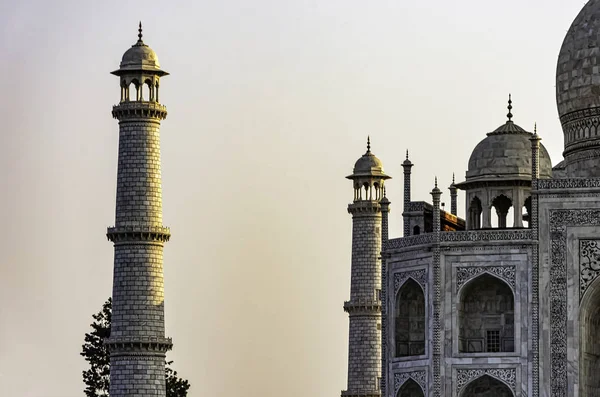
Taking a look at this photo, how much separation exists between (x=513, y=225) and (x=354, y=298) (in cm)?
1158

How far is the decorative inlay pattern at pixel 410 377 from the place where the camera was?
48875 mm

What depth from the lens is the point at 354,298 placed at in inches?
2431

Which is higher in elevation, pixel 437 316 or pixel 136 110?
pixel 136 110

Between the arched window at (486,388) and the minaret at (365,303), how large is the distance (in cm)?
1275

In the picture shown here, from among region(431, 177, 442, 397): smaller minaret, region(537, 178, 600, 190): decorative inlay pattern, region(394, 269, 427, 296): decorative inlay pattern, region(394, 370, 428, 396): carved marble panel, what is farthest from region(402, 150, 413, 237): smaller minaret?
region(537, 178, 600, 190): decorative inlay pattern

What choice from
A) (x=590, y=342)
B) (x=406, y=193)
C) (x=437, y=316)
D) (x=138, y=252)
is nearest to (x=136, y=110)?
(x=138, y=252)

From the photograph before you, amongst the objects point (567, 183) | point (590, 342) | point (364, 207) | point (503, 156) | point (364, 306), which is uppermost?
point (364, 207)

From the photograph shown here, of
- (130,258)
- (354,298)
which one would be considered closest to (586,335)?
(130,258)

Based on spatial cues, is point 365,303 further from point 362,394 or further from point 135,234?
point 135,234

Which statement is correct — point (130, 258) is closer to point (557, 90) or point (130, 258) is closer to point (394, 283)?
point (394, 283)

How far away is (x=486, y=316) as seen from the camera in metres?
49.0

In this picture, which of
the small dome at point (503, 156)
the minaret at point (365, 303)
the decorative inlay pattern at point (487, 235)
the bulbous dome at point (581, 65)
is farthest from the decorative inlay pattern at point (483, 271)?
the minaret at point (365, 303)

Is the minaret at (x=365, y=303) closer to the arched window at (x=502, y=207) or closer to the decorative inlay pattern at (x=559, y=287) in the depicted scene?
the arched window at (x=502, y=207)

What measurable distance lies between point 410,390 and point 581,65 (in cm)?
846
